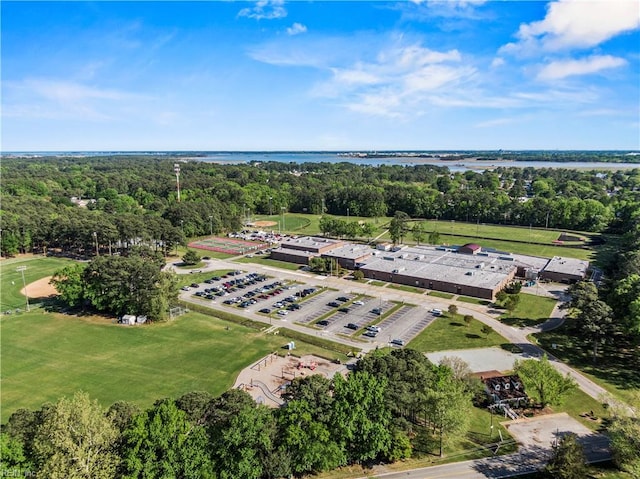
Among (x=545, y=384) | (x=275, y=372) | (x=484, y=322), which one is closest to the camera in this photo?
(x=545, y=384)

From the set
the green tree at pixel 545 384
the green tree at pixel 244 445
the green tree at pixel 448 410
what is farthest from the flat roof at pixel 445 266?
the green tree at pixel 244 445

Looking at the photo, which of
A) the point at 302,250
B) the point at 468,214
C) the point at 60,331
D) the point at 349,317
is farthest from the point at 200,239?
the point at 468,214

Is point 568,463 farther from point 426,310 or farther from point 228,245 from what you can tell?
point 228,245

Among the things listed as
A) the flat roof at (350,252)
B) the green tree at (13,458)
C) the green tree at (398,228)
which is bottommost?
the flat roof at (350,252)

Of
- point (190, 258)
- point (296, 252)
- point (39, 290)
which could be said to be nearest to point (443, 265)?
point (296, 252)

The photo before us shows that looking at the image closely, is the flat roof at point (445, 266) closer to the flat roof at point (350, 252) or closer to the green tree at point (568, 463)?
the flat roof at point (350, 252)

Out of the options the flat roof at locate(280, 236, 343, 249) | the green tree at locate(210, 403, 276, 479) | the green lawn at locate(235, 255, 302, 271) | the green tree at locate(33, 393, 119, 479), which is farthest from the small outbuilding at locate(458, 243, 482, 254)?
the green tree at locate(33, 393, 119, 479)
